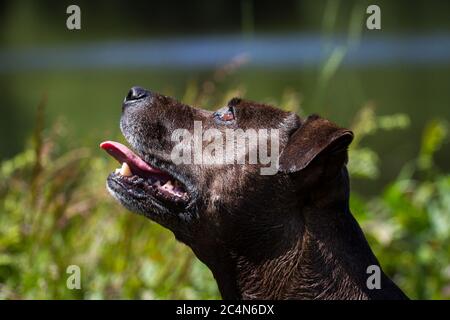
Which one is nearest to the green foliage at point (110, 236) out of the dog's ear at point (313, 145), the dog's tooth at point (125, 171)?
the dog's tooth at point (125, 171)

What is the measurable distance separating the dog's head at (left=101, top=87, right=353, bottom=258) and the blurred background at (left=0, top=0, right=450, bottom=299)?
3.80ft

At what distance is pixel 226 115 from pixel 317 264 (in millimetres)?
854

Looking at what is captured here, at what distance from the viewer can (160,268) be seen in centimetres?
578

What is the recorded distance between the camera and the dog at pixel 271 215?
13.1ft

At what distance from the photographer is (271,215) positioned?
4047 millimetres

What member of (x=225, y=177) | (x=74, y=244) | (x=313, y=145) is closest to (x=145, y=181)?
(x=225, y=177)

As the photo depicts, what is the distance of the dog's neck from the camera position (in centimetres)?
398

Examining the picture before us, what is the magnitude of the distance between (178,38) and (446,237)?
2084 centimetres

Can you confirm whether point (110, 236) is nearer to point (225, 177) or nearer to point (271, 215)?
point (225, 177)

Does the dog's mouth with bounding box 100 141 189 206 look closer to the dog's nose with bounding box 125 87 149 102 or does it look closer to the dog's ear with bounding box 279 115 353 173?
the dog's nose with bounding box 125 87 149 102

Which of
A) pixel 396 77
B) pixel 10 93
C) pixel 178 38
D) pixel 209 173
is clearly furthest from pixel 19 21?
pixel 209 173

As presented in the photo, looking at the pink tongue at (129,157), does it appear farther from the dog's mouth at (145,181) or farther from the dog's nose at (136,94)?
the dog's nose at (136,94)

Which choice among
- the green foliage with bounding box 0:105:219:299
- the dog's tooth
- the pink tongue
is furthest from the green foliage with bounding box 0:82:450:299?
the dog's tooth
